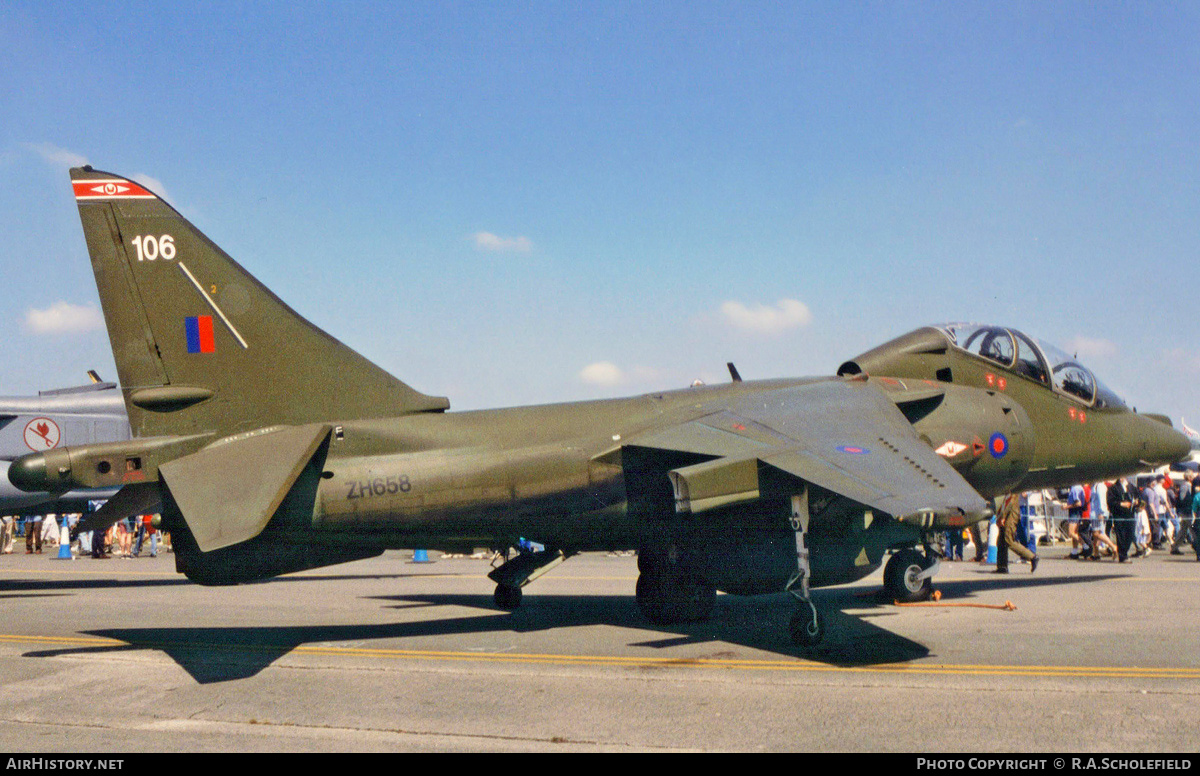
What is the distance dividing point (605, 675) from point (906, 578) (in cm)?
652

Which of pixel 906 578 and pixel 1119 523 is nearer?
pixel 906 578

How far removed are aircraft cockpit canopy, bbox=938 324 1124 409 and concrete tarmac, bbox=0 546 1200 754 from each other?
3.33 m

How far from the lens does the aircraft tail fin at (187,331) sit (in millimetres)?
10930

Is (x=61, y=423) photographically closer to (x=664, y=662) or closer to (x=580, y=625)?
(x=580, y=625)

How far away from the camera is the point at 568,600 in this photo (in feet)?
52.6

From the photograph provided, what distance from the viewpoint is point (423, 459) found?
36.0 ft

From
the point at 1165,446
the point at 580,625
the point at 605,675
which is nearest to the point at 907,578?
the point at 580,625

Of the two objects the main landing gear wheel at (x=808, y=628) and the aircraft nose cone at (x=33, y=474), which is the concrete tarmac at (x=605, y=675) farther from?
the aircraft nose cone at (x=33, y=474)

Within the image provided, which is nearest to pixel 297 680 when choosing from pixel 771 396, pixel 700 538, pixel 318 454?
pixel 318 454

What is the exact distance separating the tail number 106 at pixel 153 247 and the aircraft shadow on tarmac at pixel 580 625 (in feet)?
15.4

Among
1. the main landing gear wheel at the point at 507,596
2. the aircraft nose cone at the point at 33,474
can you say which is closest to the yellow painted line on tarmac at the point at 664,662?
the aircraft nose cone at the point at 33,474

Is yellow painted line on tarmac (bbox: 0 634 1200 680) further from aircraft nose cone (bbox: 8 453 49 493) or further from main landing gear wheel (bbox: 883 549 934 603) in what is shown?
main landing gear wheel (bbox: 883 549 934 603)

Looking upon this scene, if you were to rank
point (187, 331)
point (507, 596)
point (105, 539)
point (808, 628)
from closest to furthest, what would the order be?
point (808, 628)
point (187, 331)
point (507, 596)
point (105, 539)

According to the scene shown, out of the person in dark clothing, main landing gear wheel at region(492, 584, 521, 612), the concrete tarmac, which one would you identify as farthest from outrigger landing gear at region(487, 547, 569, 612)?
the person in dark clothing
